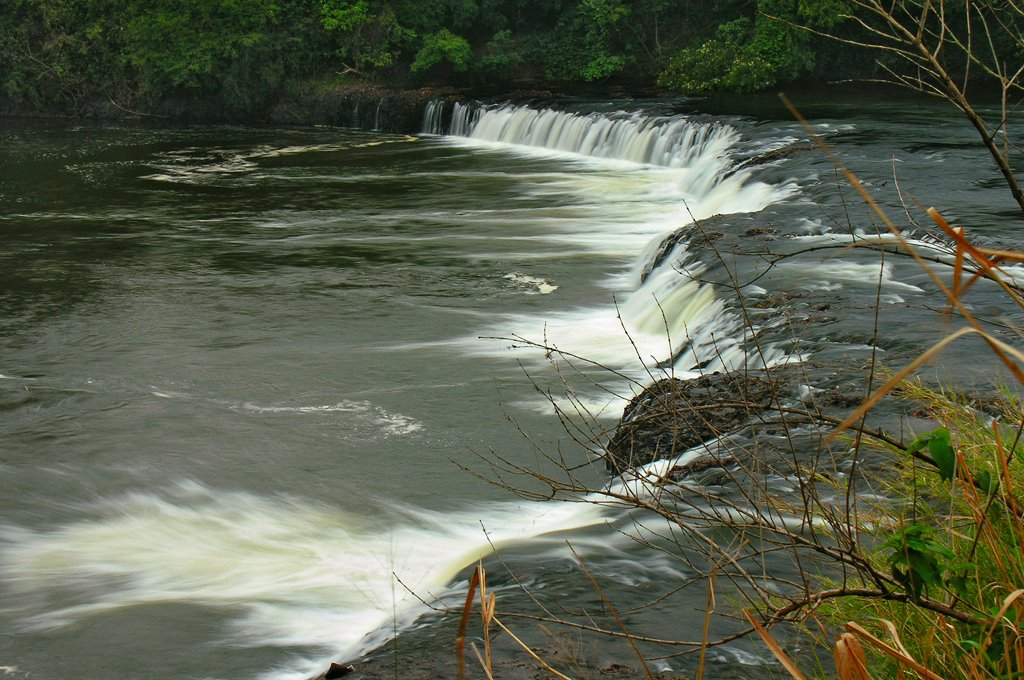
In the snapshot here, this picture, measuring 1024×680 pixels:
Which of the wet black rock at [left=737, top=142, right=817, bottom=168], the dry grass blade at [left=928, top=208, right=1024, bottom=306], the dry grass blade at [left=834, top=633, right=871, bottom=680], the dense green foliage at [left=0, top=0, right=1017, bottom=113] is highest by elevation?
the dry grass blade at [left=928, top=208, right=1024, bottom=306]

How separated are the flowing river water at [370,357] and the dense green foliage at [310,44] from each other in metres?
8.09

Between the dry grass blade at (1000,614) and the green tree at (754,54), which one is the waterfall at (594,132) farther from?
the dry grass blade at (1000,614)

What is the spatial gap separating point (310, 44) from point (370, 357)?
19.2 metres

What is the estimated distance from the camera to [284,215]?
15766mm

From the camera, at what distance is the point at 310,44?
88.6ft

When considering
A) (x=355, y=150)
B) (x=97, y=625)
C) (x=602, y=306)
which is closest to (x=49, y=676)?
(x=97, y=625)

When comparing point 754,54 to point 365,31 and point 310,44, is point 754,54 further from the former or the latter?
point 310,44

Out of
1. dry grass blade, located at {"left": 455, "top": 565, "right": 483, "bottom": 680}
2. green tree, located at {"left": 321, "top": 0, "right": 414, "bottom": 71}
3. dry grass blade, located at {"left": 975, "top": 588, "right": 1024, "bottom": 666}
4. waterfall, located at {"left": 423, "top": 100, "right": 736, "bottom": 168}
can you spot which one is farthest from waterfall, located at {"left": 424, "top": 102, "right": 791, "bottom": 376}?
green tree, located at {"left": 321, "top": 0, "right": 414, "bottom": 71}

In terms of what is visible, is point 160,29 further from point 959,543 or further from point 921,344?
point 959,543

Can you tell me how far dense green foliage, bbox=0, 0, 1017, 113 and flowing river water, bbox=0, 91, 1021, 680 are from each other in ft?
26.5

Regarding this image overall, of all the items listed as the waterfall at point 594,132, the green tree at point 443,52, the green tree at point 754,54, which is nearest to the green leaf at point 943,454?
the waterfall at point 594,132

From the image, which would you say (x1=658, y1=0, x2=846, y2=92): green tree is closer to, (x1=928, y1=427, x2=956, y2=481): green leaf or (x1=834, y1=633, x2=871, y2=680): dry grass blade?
(x1=928, y1=427, x2=956, y2=481): green leaf

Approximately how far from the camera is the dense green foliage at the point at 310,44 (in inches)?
1031

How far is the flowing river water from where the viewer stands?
527cm
